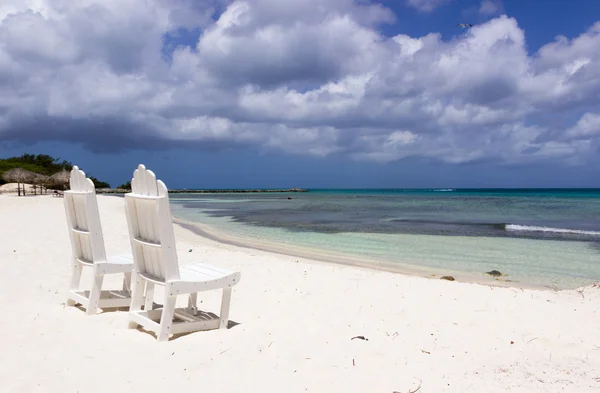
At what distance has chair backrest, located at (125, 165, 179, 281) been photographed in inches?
152

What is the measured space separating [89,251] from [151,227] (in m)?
1.41

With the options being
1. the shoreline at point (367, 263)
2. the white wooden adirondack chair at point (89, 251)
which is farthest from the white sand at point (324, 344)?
the shoreline at point (367, 263)

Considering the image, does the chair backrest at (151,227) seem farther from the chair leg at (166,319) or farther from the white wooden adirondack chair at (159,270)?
the chair leg at (166,319)

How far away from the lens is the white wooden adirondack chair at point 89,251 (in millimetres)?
4809

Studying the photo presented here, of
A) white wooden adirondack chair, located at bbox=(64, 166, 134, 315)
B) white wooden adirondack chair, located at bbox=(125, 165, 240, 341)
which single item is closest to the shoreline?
white wooden adirondack chair, located at bbox=(125, 165, 240, 341)

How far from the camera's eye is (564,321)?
497cm

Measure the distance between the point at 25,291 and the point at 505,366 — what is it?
5.37 metres

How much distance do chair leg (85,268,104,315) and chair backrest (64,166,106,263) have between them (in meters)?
0.18

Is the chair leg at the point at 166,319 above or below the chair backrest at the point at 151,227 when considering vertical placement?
below

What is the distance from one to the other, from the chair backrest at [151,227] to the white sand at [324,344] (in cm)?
61

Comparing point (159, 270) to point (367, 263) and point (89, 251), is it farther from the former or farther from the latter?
point (367, 263)

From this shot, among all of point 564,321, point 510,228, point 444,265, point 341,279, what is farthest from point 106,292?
point 510,228

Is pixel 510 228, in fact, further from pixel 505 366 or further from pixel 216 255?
pixel 505 366

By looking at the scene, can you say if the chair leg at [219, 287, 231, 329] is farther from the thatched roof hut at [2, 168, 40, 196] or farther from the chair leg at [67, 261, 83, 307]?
the thatched roof hut at [2, 168, 40, 196]
